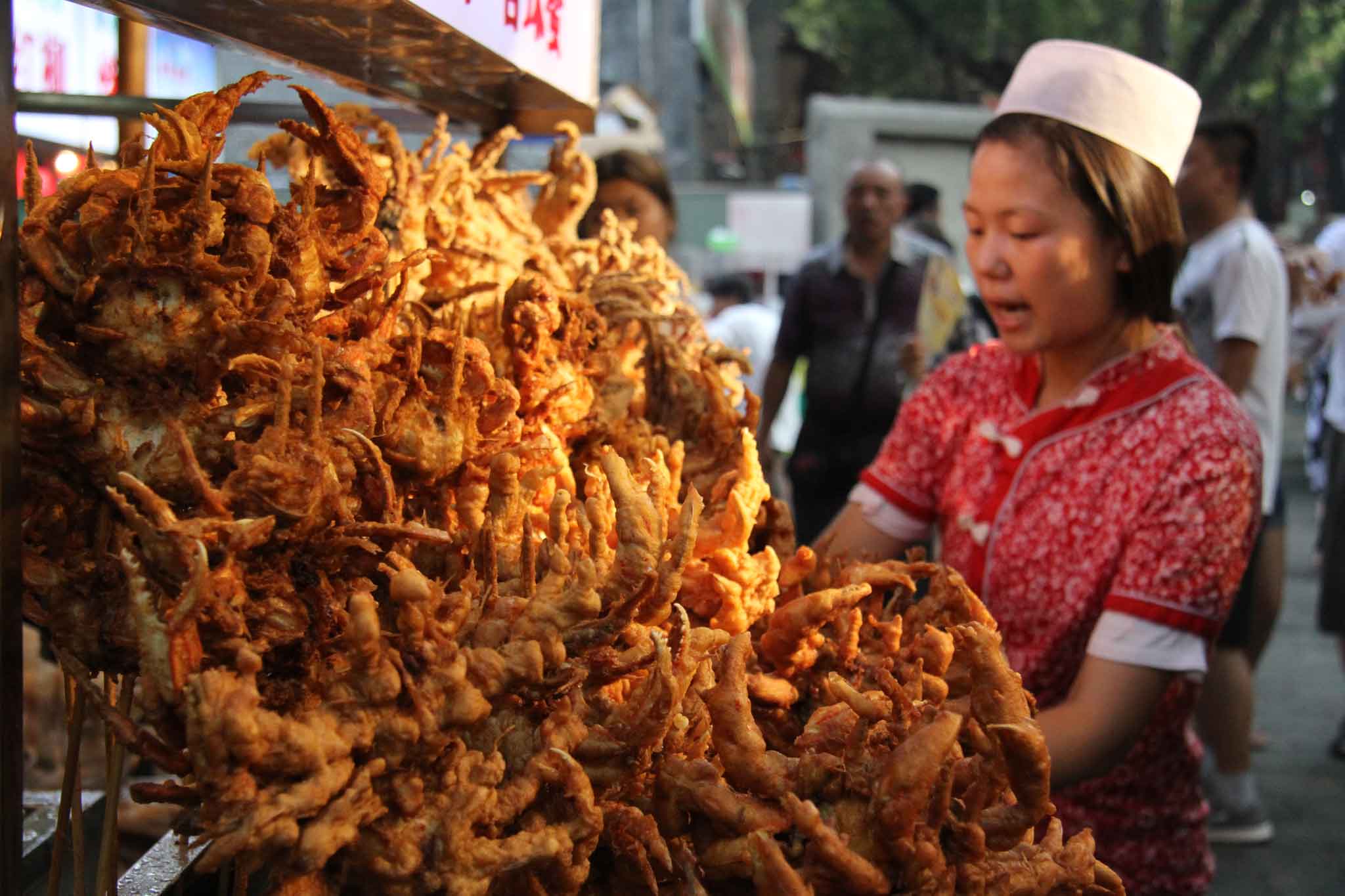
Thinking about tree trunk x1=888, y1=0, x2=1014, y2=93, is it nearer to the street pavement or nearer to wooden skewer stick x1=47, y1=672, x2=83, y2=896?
the street pavement

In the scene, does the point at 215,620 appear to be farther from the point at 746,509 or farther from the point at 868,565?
the point at 868,565

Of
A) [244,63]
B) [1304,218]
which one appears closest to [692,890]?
[244,63]

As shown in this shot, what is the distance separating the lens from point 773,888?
0.86m

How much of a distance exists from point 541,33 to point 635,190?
1914mm

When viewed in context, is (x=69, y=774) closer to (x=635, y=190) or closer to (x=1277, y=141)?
(x=635, y=190)

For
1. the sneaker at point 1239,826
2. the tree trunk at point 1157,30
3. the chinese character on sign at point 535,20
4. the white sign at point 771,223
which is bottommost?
the sneaker at point 1239,826

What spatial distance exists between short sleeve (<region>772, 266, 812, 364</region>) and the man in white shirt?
1.29m

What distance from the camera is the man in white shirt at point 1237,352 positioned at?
12.3 feet

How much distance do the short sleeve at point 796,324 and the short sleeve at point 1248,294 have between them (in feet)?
4.66

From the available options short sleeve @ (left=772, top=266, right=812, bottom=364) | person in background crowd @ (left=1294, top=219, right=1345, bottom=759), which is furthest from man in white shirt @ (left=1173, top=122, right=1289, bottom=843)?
short sleeve @ (left=772, top=266, right=812, bottom=364)

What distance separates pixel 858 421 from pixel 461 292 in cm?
314

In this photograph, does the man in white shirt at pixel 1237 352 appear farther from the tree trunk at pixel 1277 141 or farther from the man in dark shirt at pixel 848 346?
the tree trunk at pixel 1277 141

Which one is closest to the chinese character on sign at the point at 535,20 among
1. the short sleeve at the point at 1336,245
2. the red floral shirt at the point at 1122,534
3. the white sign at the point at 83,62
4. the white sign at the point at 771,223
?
the red floral shirt at the point at 1122,534

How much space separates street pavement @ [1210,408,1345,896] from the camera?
386cm
